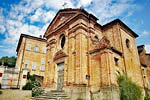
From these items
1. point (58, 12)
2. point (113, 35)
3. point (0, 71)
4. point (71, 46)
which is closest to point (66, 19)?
point (58, 12)

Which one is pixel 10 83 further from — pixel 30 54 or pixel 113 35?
pixel 113 35

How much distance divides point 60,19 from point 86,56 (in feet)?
22.5

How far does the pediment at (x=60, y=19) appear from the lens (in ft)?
47.7

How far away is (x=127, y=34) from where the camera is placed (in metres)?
16.3

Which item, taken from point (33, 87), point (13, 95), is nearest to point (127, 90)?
point (33, 87)

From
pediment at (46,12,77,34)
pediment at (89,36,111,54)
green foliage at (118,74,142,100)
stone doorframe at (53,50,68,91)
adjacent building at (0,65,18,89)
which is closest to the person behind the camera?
green foliage at (118,74,142,100)

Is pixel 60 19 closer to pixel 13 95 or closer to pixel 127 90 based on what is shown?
pixel 13 95

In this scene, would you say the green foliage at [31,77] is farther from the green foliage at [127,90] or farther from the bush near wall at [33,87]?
the green foliage at [127,90]

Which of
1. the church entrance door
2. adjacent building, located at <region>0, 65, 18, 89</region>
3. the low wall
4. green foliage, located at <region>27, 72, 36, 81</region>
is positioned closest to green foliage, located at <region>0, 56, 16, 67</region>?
green foliage, located at <region>27, 72, 36, 81</region>

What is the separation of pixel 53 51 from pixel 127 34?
993 centimetres

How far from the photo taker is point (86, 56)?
1186 centimetres

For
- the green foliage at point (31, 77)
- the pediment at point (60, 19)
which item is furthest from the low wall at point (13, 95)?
the pediment at point (60, 19)

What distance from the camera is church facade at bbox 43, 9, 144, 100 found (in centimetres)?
1028

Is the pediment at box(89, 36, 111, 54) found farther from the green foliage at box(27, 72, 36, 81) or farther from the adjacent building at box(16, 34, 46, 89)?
the adjacent building at box(16, 34, 46, 89)
